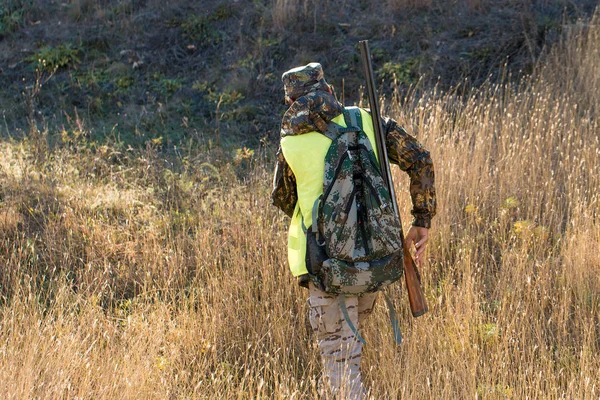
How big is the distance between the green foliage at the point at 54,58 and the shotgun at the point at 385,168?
6799mm

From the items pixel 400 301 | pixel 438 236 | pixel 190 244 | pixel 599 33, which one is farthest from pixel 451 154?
pixel 599 33

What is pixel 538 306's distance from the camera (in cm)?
400

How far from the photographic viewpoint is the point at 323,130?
308cm

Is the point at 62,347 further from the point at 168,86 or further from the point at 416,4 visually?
the point at 416,4

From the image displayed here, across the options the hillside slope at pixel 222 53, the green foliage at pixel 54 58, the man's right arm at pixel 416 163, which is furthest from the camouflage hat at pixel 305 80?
the green foliage at pixel 54 58

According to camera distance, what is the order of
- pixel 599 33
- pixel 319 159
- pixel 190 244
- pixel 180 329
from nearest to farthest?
pixel 319 159 < pixel 180 329 < pixel 190 244 < pixel 599 33

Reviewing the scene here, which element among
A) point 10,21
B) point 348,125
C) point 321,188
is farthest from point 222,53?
point 321,188

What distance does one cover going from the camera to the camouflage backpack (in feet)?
9.95

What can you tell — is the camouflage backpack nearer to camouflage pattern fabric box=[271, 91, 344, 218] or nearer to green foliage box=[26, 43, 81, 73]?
camouflage pattern fabric box=[271, 91, 344, 218]

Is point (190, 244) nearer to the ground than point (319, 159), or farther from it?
nearer to the ground

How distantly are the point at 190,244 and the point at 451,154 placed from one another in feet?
6.95

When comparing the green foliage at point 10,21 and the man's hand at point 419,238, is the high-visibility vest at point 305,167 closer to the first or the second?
the man's hand at point 419,238

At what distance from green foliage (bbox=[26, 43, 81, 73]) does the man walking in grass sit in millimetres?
6720

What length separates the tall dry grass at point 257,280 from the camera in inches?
136
